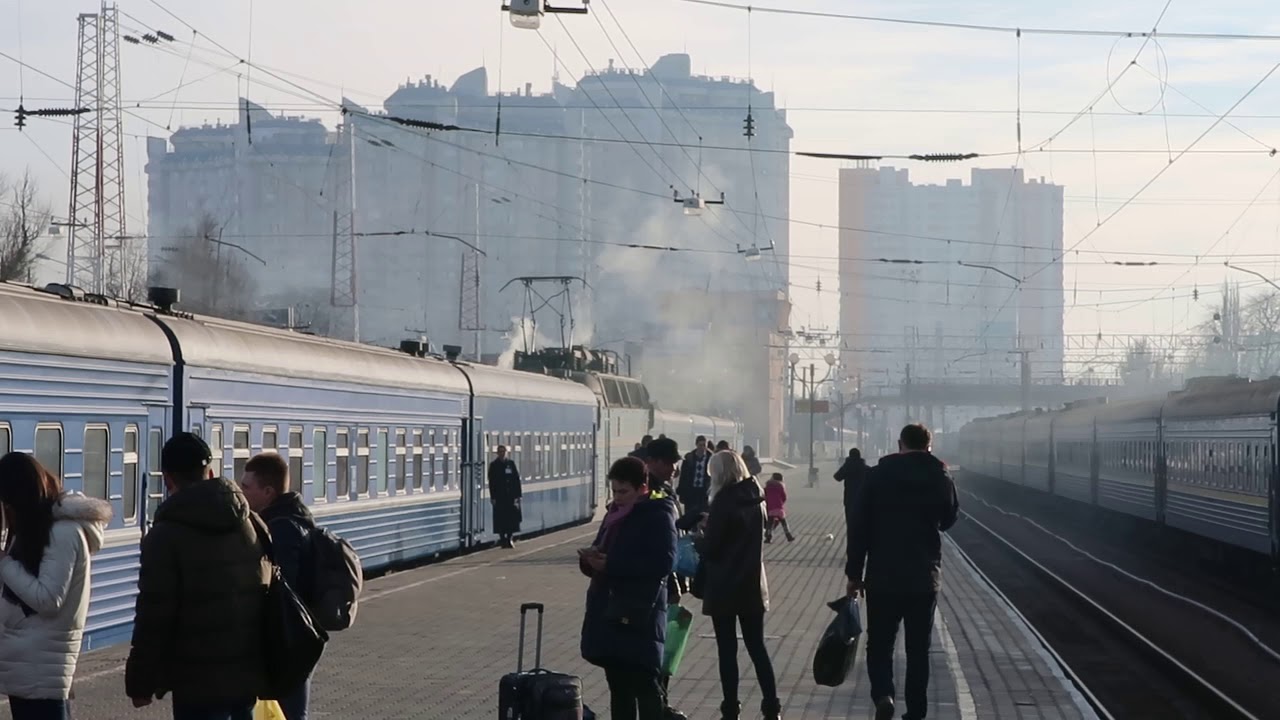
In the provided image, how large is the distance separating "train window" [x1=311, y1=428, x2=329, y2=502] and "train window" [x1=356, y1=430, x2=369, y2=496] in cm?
140

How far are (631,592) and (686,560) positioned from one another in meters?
3.09

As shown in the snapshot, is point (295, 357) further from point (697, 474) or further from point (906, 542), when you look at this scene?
point (906, 542)

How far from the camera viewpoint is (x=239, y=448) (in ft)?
65.3

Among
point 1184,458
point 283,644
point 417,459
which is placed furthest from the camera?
point 1184,458

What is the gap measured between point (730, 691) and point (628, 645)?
2619mm

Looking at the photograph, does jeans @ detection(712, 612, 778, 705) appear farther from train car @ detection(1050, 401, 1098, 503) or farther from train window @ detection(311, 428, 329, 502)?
train car @ detection(1050, 401, 1098, 503)

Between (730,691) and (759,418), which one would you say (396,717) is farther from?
(759,418)

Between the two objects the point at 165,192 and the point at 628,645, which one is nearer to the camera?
the point at 628,645

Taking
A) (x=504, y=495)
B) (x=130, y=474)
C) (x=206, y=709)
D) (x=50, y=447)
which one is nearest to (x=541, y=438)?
(x=504, y=495)

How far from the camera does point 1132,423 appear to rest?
1706 inches

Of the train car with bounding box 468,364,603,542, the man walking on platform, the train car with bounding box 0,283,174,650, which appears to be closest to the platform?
the train car with bounding box 0,283,174,650

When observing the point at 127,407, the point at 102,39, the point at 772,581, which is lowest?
the point at 772,581

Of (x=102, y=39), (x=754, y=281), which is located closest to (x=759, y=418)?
(x=754, y=281)

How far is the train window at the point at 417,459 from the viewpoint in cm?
2802
